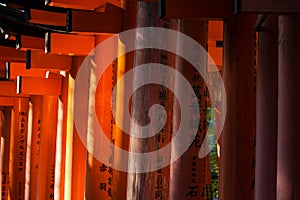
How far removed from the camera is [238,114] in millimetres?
7199

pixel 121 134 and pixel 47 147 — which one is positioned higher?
pixel 121 134

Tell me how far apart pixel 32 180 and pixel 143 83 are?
9.65 meters

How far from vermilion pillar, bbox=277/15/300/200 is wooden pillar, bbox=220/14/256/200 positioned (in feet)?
5.11

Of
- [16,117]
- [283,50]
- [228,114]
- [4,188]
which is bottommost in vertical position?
[4,188]

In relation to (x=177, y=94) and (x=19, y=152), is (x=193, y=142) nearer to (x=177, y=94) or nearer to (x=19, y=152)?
(x=177, y=94)

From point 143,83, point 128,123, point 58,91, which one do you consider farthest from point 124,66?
point 58,91

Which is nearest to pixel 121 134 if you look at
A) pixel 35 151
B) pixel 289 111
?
pixel 289 111

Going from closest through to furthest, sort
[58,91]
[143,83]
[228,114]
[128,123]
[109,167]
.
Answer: [228,114], [143,83], [128,123], [109,167], [58,91]

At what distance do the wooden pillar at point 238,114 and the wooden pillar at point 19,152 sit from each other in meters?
12.2

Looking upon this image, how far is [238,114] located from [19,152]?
12.5m

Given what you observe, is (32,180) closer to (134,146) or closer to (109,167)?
(109,167)

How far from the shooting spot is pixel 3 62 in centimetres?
1723

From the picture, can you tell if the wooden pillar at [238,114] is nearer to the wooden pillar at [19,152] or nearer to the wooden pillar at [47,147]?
the wooden pillar at [47,147]

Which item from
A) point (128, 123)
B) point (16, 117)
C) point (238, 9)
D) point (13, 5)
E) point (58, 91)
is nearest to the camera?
point (238, 9)
